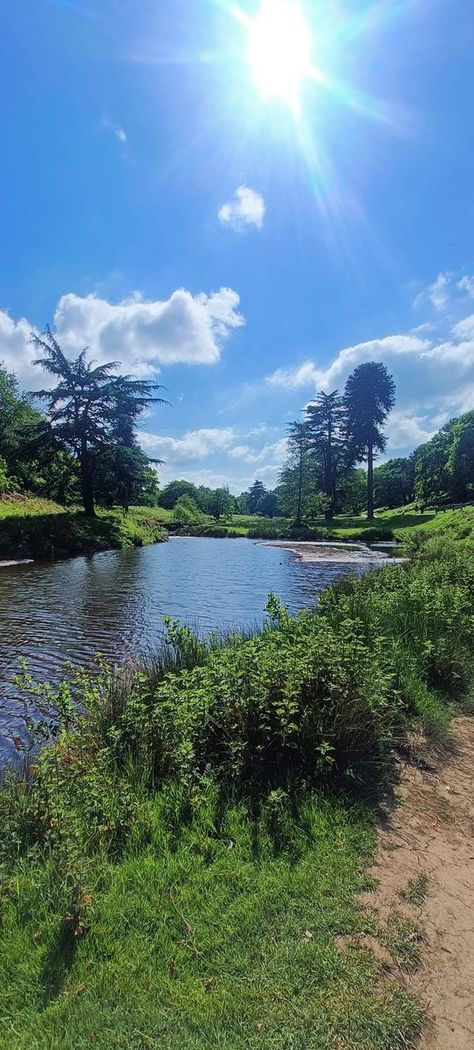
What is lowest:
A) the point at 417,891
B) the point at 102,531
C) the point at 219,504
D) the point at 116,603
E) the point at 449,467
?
the point at 116,603

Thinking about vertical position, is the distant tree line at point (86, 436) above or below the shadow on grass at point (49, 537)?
above

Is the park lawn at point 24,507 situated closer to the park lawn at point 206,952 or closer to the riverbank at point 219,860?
the riverbank at point 219,860

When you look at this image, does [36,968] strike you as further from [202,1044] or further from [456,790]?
[456,790]

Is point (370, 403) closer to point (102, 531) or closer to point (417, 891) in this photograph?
point (102, 531)

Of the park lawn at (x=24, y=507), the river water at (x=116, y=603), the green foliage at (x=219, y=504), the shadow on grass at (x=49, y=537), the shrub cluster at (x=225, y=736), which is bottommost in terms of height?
the river water at (x=116, y=603)

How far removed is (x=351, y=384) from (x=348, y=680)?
54315 mm

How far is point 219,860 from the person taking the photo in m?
3.11

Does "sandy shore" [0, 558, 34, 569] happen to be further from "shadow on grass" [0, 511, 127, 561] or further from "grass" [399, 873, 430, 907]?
"grass" [399, 873, 430, 907]

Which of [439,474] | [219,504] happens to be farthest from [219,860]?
[219,504]

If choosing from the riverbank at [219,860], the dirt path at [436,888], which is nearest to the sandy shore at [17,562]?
the riverbank at [219,860]

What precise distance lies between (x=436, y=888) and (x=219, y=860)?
1.41 metres

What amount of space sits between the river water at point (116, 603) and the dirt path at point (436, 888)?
14.5ft

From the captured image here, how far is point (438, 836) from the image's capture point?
352cm

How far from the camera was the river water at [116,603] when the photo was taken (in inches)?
360
